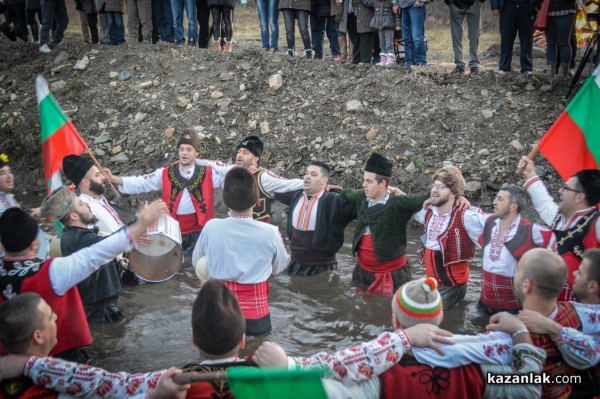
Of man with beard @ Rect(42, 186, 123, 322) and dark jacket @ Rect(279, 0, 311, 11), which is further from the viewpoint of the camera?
dark jacket @ Rect(279, 0, 311, 11)

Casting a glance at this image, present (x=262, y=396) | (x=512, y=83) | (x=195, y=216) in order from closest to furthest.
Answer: (x=262, y=396)
(x=195, y=216)
(x=512, y=83)

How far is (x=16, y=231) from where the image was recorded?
13.9ft

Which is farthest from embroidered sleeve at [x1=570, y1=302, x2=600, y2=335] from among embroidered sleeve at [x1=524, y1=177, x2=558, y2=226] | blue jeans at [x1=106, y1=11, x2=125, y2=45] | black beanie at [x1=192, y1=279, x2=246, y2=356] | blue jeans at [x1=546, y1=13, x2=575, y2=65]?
blue jeans at [x1=106, y1=11, x2=125, y2=45]

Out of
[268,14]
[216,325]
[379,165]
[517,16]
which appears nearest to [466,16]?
[517,16]

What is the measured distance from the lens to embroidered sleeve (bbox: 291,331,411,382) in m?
3.29

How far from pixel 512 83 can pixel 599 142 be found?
5.88 metres

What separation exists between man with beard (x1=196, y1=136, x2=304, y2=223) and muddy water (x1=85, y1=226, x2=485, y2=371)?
0.94m

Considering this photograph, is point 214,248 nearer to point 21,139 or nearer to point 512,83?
point 512,83

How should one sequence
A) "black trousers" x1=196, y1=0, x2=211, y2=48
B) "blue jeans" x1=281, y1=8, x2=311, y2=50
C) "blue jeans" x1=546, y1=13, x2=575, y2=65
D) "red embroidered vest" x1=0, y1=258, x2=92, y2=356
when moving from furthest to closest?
"black trousers" x1=196, y1=0, x2=211, y2=48
"blue jeans" x1=281, y1=8, x2=311, y2=50
"blue jeans" x1=546, y1=13, x2=575, y2=65
"red embroidered vest" x1=0, y1=258, x2=92, y2=356

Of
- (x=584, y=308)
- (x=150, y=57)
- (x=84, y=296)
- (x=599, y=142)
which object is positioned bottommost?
(x=84, y=296)

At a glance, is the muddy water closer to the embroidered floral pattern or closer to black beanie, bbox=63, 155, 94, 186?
the embroidered floral pattern

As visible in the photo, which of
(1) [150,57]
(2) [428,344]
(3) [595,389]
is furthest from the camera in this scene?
(1) [150,57]

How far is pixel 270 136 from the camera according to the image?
1205 centimetres

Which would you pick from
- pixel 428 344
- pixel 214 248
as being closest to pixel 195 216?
pixel 214 248
